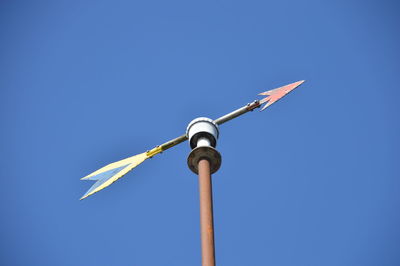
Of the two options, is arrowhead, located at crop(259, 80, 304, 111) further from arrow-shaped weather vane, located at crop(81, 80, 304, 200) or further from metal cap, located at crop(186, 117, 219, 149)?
metal cap, located at crop(186, 117, 219, 149)

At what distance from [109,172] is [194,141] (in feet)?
6.09

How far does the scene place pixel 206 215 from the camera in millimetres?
5492

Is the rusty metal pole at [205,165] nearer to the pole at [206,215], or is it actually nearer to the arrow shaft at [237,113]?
the pole at [206,215]

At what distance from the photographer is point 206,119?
668 cm

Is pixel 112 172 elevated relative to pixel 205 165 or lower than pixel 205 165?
elevated

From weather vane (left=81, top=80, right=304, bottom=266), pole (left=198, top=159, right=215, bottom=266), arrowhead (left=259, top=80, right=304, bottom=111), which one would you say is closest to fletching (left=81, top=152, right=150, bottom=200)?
weather vane (left=81, top=80, right=304, bottom=266)

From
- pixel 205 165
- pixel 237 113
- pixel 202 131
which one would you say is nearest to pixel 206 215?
pixel 205 165

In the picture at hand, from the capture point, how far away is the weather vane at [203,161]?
5.36m

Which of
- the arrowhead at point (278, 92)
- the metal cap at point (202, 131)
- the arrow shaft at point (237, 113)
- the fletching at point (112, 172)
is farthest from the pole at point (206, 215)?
the arrowhead at point (278, 92)

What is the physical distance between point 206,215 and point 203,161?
2.73 ft

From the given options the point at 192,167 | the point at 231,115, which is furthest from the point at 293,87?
the point at 192,167

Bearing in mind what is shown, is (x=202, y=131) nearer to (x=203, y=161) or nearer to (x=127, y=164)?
(x=203, y=161)

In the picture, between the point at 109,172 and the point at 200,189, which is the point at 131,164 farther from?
the point at 200,189

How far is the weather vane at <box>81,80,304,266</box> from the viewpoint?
5.36 m
